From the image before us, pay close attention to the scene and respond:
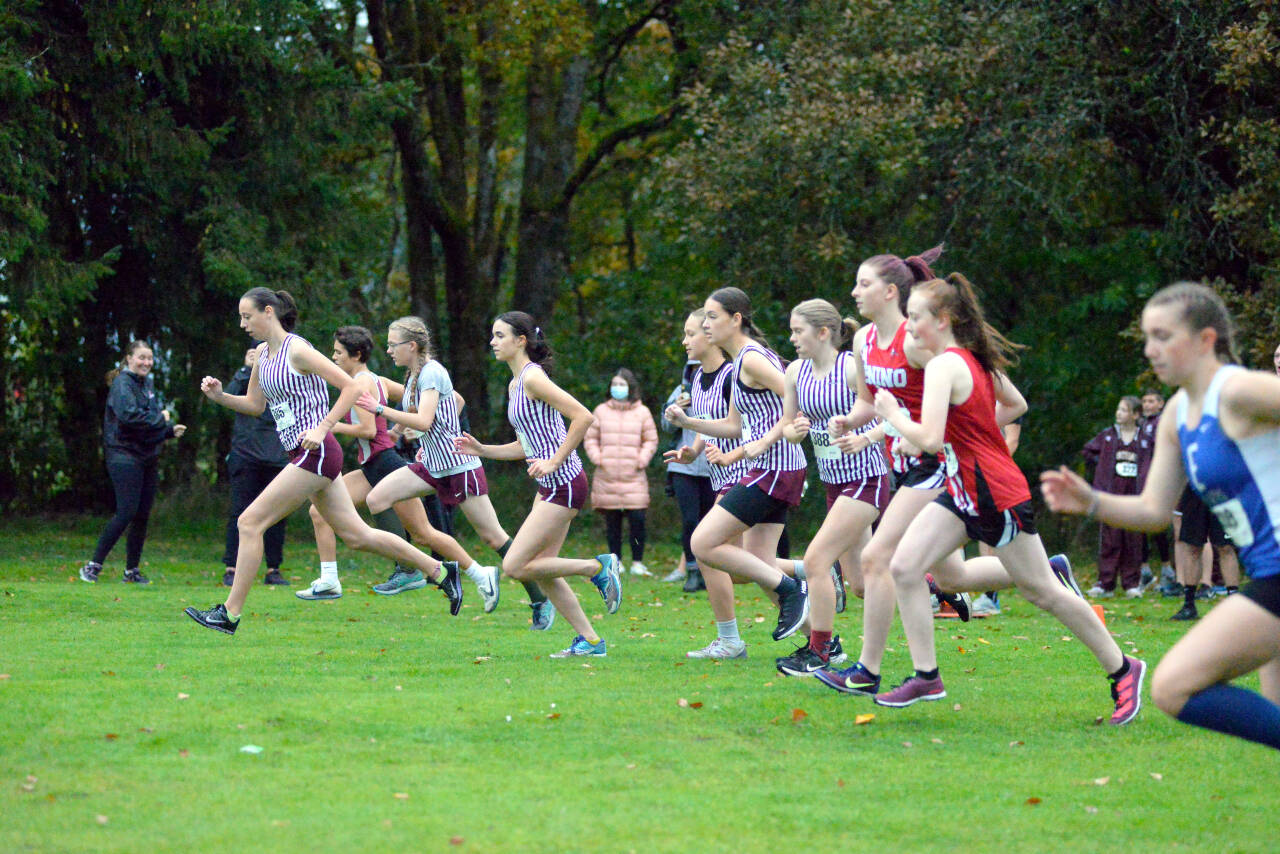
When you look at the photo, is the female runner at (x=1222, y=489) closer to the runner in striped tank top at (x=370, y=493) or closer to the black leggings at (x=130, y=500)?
the runner in striped tank top at (x=370, y=493)

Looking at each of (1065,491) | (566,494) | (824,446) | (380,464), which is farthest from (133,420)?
(1065,491)

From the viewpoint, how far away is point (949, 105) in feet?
57.1

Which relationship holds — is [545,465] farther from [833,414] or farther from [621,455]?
[621,455]

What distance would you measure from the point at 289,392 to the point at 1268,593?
22.2 ft

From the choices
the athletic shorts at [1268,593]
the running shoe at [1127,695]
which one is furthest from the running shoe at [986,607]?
the athletic shorts at [1268,593]

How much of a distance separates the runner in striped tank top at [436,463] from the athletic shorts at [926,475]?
3.40m

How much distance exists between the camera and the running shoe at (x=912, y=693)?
6738 millimetres

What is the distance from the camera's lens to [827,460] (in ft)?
26.5

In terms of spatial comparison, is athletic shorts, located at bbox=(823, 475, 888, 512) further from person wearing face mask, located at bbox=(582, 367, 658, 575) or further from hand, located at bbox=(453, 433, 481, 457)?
person wearing face mask, located at bbox=(582, 367, 658, 575)

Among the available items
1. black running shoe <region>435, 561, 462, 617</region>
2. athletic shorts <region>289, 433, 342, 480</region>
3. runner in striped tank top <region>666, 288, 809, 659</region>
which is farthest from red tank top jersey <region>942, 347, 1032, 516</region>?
black running shoe <region>435, 561, 462, 617</region>

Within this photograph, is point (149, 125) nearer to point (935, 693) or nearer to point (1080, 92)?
point (1080, 92)

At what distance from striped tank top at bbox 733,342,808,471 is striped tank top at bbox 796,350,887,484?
0.17 meters

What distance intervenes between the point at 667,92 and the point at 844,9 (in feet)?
20.8

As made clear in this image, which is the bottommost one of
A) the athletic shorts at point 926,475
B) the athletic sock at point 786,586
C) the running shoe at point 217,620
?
the running shoe at point 217,620
